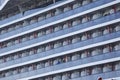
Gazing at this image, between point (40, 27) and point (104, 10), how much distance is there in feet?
46.4

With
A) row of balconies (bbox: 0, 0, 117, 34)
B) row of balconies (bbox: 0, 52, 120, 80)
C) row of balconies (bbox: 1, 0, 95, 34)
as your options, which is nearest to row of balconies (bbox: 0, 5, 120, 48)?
row of balconies (bbox: 0, 0, 117, 34)

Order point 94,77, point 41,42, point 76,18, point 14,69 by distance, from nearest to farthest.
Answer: point 94,77 < point 76,18 < point 41,42 < point 14,69

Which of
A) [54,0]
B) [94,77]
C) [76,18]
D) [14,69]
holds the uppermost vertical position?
[54,0]

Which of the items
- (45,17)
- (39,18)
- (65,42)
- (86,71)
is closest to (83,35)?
(65,42)

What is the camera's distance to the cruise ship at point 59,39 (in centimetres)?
5812

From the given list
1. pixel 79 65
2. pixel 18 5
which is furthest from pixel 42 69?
pixel 18 5

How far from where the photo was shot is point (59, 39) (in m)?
66.5

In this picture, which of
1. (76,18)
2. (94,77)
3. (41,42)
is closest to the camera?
(94,77)

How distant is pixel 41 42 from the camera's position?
Answer: 69562mm

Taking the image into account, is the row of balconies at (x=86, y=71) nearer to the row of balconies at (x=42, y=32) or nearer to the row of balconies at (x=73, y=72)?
the row of balconies at (x=73, y=72)

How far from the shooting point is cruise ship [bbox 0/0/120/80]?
2288 inches

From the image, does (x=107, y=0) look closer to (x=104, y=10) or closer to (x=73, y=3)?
(x=104, y=10)

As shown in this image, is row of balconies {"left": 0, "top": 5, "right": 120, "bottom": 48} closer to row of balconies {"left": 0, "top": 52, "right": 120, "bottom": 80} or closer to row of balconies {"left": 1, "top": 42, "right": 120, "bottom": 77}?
row of balconies {"left": 1, "top": 42, "right": 120, "bottom": 77}

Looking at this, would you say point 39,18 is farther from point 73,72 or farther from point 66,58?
point 73,72
